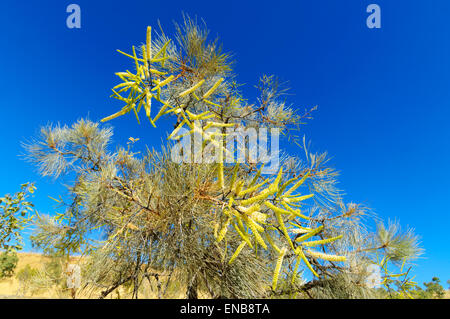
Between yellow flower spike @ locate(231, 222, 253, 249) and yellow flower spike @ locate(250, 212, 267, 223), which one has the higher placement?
yellow flower spike @ locate(250, 212, 267, 223)

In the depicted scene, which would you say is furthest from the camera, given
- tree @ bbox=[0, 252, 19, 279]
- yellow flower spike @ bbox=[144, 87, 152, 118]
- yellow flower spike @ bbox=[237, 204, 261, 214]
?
tree @ bbox=[0, 252, 19, 279]

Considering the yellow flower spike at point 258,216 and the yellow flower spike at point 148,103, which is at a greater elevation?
the yellow flower spike at point 148,103

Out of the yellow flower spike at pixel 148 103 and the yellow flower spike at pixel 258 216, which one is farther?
the yellow flower spike at pixel 148 103

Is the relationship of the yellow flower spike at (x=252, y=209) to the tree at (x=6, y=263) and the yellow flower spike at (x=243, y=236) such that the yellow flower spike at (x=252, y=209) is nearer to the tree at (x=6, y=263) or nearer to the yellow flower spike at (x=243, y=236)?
the yellow flower spike at (x=243, y=236)

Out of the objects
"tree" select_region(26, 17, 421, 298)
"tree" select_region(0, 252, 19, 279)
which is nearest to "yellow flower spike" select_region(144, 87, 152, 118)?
"tree" select_region(26, 17, 421, 298)

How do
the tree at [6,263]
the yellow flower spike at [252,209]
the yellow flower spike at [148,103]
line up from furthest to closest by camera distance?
1. the tree at [6,263]
2. the yellow flower spike at [148,103]
3. the yellow flower spike at [252,209]

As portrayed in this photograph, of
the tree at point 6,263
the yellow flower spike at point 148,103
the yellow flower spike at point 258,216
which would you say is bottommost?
the tree at point 6,263

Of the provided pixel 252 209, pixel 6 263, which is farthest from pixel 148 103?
pixel 6 263

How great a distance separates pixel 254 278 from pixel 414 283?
0.80 metres

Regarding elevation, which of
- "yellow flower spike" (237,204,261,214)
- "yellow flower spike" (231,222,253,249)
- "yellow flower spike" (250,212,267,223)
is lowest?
"yellow flower spike" (231,222,253,249)

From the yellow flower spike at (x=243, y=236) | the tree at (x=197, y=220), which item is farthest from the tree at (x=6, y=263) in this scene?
the yellow flower spike at (x=243, y=236)

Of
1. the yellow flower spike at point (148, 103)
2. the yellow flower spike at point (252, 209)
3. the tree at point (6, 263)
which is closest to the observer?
the yellow flower spike at point (252, 209)

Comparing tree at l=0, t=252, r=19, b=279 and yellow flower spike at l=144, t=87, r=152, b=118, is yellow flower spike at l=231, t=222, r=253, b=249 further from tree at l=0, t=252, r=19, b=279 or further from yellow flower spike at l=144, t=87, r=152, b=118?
tree at l=0, t=252, r=19, b=279

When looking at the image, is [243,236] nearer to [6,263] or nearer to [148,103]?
[148,103]
